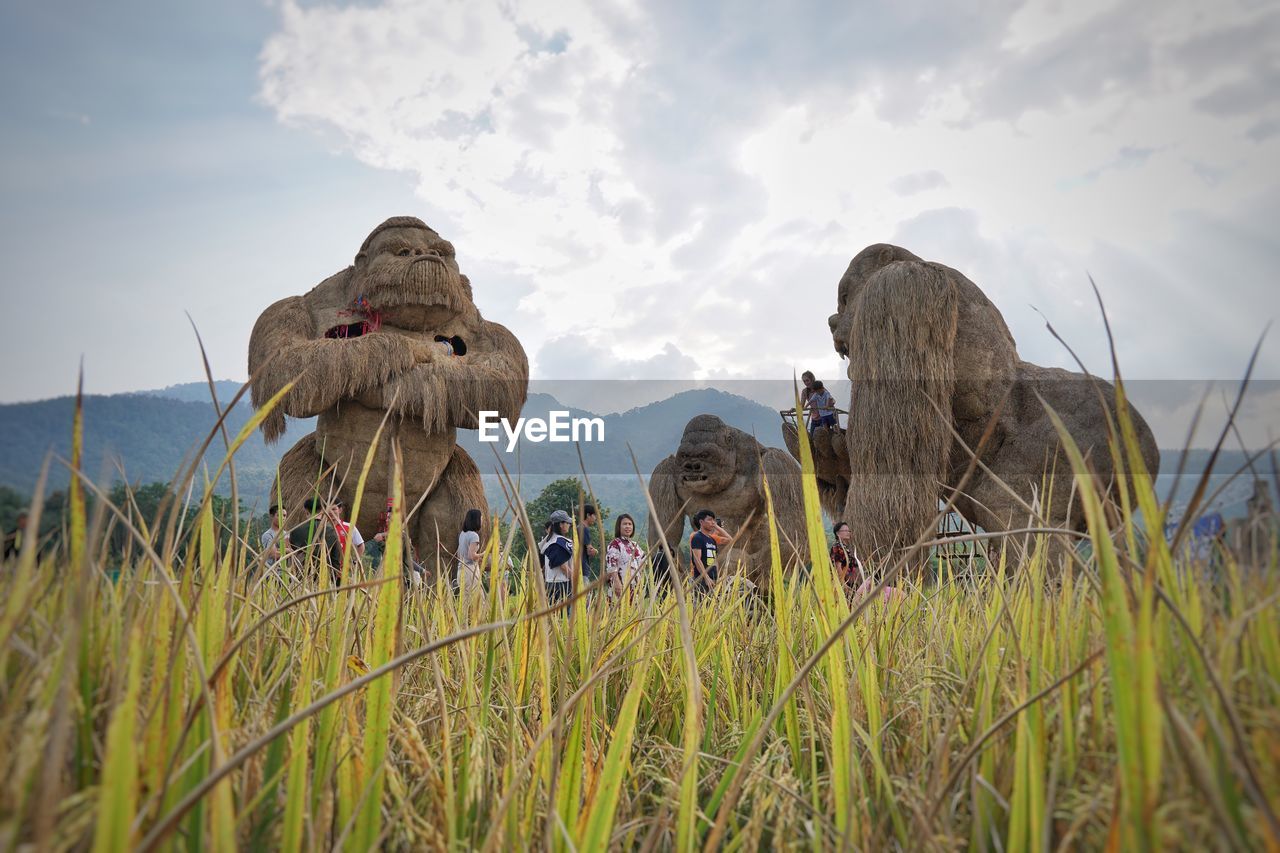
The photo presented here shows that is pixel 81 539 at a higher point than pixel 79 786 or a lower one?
A: higher

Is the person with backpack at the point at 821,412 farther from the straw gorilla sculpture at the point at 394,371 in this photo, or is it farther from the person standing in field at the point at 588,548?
the straw gorilla sculpture at the point at 394,371

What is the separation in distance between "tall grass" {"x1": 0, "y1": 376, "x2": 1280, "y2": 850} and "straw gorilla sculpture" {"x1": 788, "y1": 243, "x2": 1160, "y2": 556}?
7.37 ft

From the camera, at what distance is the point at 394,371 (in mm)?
4629

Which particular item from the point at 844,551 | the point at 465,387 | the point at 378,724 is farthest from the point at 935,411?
the point at 378,724

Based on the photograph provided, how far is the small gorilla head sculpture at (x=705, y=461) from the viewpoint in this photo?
239 inches


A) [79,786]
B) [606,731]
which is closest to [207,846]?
[79,786]

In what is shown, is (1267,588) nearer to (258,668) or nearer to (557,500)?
(258,668)

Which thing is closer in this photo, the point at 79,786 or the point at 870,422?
the point at 79,786

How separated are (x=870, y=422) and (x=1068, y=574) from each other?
8.79 feet

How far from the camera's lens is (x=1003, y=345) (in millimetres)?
3699

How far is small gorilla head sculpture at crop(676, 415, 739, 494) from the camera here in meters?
6.07

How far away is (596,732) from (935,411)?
2.50 m

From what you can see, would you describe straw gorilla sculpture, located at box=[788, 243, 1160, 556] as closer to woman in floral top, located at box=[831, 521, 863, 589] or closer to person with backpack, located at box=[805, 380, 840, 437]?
woman in floral top, located at box=[831, 521, 863, 589]

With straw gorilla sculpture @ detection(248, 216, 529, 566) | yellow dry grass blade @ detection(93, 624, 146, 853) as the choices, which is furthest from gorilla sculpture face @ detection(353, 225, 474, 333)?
yellow dry grass blade @ detection(93, 624, 146, 853)
